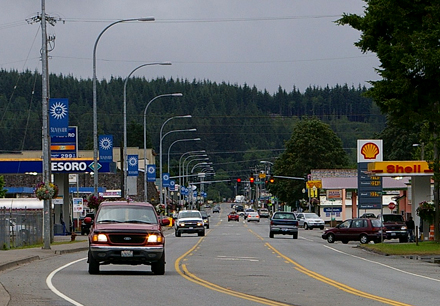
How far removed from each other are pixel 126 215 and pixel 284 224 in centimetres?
3441

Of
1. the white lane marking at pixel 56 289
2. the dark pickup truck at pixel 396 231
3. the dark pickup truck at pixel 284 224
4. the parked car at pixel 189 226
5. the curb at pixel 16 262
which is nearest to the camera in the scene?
the white lane marking at pixel 56 289

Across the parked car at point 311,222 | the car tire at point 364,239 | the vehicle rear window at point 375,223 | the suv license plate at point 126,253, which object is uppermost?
the suv license plate at point 126,253

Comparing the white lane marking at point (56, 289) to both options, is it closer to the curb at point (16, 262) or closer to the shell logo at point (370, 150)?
the curb at point (16, 262)

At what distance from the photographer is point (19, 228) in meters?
42.3

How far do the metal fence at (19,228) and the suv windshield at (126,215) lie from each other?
1641 cm

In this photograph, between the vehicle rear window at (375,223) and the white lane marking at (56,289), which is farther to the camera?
the vehicle rear window at (375,223)

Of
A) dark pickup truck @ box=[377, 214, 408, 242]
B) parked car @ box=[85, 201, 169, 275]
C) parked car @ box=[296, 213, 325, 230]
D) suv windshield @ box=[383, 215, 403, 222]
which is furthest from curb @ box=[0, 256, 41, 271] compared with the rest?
parked car @ box=[296, 213, 325, 230]

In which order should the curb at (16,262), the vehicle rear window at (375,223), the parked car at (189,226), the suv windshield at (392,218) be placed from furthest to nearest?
the parked car at (189,226), the suv windshield at (392,218), the vehicle rear window at (375,223), the curb at (16,262)

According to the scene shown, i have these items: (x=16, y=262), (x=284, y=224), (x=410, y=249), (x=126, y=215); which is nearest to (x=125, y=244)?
(x=126, y=215)

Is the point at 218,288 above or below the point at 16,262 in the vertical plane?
above

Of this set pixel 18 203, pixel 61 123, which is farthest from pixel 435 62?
pixel 18 203

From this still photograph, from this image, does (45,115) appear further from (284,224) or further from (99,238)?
(284,224)

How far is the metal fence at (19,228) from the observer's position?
39.2 m

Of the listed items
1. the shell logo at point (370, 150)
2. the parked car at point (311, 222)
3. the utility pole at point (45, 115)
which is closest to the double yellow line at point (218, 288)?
the utility pole at point (45, 115)
